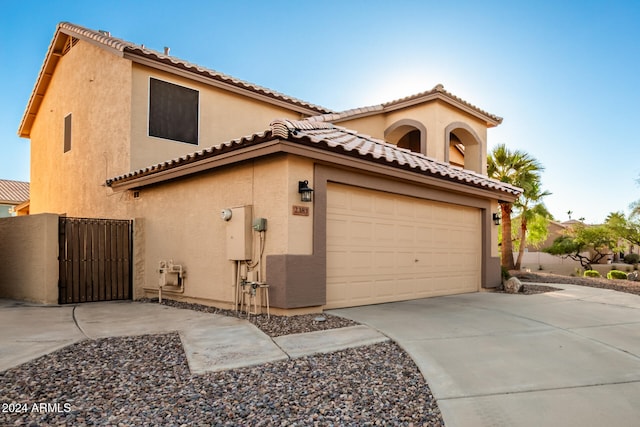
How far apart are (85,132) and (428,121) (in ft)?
35.5

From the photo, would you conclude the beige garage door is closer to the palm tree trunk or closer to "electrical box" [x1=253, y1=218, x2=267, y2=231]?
"electrical box" [x1=253, y1=218, x2=267, y2=231]

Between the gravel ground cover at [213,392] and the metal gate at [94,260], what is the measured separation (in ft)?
16.9

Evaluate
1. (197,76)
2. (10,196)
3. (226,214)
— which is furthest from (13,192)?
(226,214)

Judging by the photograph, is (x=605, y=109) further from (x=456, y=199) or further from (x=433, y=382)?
(x=433, y=382)

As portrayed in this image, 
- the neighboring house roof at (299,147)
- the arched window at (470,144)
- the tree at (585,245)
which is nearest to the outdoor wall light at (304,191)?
the neighboring house roof at (299,147)

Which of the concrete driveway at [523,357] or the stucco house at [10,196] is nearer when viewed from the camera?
the concrete driveway at [523,357]

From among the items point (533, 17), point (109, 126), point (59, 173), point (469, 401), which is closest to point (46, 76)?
point (59, 173)

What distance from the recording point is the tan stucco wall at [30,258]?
9.03 metres

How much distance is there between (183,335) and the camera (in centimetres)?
580

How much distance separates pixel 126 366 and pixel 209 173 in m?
4.89

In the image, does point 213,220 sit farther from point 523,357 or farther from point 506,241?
point 506,241

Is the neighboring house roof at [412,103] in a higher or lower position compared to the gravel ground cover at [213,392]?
higher

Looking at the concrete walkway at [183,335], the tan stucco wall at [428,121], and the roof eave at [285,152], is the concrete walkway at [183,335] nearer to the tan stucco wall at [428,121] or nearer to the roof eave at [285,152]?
the roof eave at [285,152]

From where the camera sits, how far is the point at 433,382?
4.20 metres
